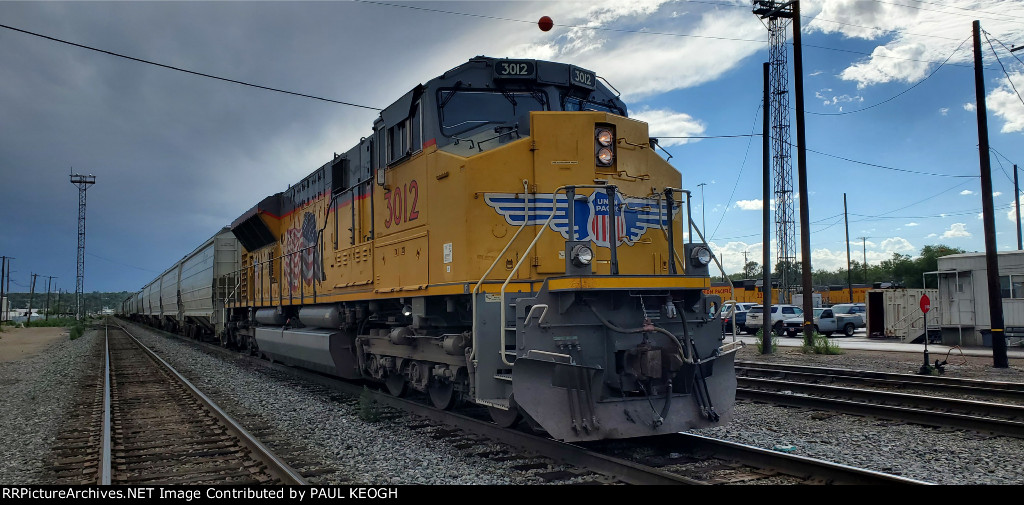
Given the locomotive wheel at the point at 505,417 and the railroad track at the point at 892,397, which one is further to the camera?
the railroad track at the point at 892,397

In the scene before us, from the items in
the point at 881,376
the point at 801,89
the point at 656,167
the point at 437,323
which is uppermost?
the point at 801,89

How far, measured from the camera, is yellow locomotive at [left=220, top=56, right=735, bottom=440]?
530 centimetres

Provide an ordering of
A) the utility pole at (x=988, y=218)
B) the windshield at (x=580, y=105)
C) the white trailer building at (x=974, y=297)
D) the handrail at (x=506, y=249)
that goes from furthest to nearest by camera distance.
→ the white trailer building at (x=974, y=297), the utility pole at (x=988, y=218), the windshield at (x=580, y=105), the handrail at (x=506, y=249)

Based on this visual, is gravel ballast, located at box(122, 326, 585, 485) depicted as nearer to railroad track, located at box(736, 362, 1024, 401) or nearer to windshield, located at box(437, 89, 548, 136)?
windshield, located at box(437, 89, 548, 136)

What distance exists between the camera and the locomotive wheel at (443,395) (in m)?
7.29

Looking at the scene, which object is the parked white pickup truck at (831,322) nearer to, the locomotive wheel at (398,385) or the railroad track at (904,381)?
the railroad track at (904,381)

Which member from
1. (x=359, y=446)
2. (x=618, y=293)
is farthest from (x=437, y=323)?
(x=618, y=293)

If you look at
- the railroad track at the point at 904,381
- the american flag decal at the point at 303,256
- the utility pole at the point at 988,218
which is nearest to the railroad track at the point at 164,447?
the american flag decal at the point at 303,256

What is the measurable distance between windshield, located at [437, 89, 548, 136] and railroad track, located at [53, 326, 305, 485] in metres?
3.51

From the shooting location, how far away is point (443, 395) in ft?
24.2

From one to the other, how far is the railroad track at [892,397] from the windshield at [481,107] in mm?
5239
